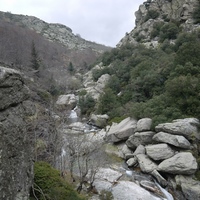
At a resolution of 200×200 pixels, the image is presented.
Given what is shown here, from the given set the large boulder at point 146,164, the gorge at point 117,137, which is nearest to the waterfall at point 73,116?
the gorge at point 117,137

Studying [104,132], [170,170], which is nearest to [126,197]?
[170,170]

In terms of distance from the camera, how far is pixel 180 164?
1377cm

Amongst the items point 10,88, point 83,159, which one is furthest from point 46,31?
point 10,88

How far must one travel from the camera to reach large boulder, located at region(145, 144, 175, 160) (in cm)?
1516

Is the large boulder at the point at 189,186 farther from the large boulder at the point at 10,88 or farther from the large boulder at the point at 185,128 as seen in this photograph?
the large boulder at the point at 10,88

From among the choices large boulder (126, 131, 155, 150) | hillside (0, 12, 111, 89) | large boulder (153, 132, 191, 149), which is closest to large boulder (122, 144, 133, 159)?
large boulder (126, 131, 155, 150)

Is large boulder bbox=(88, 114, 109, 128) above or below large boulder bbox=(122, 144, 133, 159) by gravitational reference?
above

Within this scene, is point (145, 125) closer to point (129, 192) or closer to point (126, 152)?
point (126, 152)

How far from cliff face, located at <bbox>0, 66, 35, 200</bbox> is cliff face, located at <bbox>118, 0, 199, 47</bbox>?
38920 millimetres

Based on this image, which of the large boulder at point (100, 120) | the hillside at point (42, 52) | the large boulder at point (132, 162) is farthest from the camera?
the hillside at point (42, 52)

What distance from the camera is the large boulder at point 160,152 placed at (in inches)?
597

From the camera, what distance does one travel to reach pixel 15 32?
252ft

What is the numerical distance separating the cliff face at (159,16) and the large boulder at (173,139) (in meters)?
28.8

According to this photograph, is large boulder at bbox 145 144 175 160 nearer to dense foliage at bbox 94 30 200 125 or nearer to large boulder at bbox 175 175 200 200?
large boulder at bbox 175 175 200 200
